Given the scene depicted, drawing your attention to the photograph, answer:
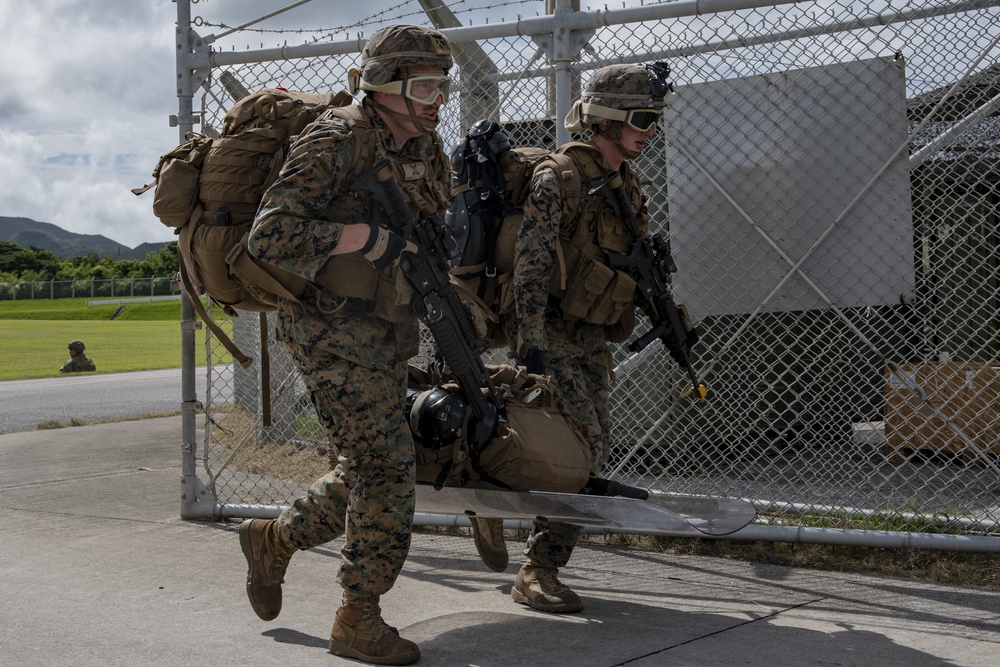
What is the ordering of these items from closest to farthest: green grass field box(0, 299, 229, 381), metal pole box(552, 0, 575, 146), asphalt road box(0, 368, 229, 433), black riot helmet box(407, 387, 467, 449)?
black riot helmet box(407, 387, 467, 449), metal pole box(552, 0, 575, 146), asphalt road box(0, 368, 229, 433), green grass field box(0, 299, 229, 381)

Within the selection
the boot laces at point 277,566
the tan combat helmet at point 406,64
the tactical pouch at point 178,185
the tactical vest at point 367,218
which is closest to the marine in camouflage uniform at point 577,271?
the tactical vest at point 367,218

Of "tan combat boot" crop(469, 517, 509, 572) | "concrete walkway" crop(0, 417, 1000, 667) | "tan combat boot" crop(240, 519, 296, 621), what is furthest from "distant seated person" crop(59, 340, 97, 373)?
"tan combat boot" crop(240, 519, 296, 621)

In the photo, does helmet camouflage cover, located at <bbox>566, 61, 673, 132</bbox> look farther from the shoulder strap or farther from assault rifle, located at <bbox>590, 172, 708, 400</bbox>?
the shoulder strap

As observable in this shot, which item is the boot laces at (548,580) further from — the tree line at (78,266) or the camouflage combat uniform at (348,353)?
the tree line at (78,266)

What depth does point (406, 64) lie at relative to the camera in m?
3.32

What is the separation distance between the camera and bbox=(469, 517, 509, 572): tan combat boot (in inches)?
166

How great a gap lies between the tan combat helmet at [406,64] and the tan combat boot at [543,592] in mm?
1728

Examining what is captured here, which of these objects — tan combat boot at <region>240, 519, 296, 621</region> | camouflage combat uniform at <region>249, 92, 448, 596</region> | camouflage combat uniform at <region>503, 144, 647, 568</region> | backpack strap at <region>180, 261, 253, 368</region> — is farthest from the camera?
backpack strap at <region>180, 261, 253, 368</region>

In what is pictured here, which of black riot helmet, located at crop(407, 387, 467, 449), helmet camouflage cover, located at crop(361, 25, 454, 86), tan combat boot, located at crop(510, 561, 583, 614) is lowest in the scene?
tan combat boot, located at crop(510, 561, 583, 614)

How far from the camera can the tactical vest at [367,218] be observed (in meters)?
3.24

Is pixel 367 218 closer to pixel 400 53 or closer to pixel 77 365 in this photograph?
pixel 400 53

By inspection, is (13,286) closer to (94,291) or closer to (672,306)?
(94,291)

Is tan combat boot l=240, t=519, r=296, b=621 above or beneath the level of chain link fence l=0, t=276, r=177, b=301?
beneath

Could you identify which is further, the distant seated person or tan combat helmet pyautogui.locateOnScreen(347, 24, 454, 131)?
the distant seated person
